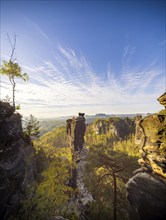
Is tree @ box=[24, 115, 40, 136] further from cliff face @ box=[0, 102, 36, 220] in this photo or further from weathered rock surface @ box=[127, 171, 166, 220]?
weathered rock surface @ box=[127, 171, 166, 220]

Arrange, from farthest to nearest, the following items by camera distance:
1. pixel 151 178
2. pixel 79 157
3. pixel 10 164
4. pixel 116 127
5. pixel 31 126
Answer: pixel 116 127 < pixel 79 157 < pixel 31 126 < pixel 151 178 < pixel 10 164

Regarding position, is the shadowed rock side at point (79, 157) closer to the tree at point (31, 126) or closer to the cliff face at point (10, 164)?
the tree at point (31, 126)

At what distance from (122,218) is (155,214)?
7129 mm

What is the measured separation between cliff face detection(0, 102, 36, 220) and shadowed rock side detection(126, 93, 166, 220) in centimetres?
1654

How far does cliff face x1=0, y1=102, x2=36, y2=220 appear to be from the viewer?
17.1 meters

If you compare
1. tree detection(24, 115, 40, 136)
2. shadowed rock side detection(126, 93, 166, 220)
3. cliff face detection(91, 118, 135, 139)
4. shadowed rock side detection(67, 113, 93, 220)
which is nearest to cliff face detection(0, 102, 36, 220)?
tree detection(24, 115, 40, 136)

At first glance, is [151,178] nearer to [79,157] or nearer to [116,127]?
[79,157]

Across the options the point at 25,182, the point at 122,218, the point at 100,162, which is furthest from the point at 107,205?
the point at 25,182

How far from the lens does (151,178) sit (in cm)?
1864

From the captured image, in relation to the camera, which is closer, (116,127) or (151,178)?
(151,178)

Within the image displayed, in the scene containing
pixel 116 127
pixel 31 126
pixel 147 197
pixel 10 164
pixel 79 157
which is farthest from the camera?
pixel 116 127

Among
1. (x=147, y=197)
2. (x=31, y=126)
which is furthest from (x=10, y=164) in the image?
(x=147, y=197)

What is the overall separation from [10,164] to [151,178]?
19893 mm

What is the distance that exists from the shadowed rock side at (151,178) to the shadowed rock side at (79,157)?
15006mm
